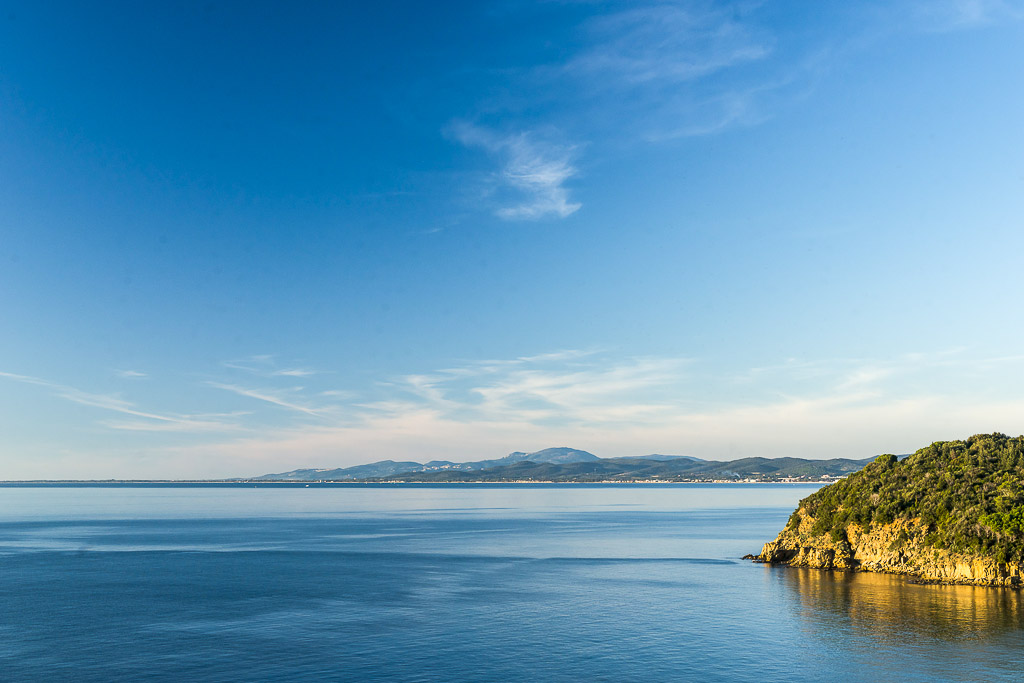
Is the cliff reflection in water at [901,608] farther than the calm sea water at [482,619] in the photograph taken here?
Yes

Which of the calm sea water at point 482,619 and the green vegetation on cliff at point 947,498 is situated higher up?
the green vegetation on cliff at point 947,498

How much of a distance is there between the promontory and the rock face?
0.34 feet

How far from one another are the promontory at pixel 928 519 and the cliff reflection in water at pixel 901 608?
306cm

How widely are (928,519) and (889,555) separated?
262 inches

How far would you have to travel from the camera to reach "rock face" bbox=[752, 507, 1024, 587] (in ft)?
244

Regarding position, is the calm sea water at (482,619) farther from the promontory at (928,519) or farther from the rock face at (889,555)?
the promontory at (928,519)

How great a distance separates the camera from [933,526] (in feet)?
272

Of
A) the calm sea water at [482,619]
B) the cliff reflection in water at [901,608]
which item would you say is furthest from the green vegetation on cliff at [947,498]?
the calm sea water at [482,619]

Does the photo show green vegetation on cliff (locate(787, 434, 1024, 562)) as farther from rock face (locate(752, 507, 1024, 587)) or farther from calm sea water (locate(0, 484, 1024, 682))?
calm sea water (locate(0, 484, 1024, 682))

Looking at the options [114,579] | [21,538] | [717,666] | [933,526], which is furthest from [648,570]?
[21,538]

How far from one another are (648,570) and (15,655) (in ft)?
232

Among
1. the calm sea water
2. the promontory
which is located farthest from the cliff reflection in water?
the promontory

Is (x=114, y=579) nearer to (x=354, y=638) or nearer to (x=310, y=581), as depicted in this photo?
(x=310, y=581)

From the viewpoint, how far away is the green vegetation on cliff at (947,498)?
75.1 metres
